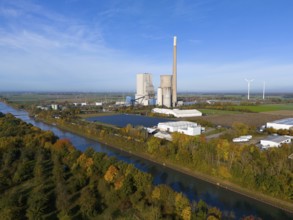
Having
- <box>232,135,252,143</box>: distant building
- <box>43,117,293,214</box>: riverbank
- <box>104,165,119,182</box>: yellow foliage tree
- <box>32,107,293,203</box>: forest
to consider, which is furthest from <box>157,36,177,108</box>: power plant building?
<box>104,165,119,182</box>: yellow foliage tree

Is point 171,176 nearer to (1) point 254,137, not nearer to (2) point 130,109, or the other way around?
(1) point 254,137

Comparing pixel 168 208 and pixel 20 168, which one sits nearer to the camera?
pixel 168 208

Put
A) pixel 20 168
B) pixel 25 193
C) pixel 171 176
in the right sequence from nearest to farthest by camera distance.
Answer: pixel 25 193 < pixel 20 168 < pixel 171 176

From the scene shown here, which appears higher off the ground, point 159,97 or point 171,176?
point 159,97

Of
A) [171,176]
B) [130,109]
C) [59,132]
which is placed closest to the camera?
[171,176]

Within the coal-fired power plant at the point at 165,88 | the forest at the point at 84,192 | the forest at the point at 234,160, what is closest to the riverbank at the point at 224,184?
the forest at the point at 234,160

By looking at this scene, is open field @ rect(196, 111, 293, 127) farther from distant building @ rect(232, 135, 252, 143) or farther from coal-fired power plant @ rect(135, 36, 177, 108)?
coal-fired power plant @ rect(135, 36, 177, 108)

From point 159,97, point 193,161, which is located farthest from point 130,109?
point 193,161
